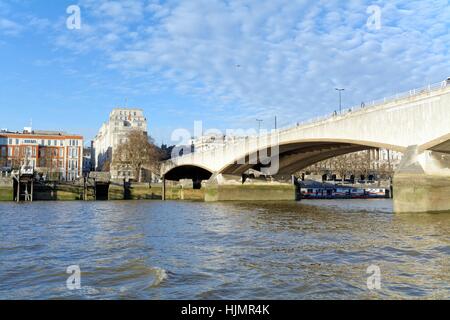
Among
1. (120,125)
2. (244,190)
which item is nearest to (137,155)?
(244,190)

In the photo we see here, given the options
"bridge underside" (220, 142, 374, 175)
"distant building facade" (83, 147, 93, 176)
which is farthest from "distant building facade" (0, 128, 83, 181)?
"bridge underside" (220, 142, 374, 175)

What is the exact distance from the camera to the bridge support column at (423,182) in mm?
22172

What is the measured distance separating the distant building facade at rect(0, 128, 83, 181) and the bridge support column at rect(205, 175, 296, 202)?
43177mm

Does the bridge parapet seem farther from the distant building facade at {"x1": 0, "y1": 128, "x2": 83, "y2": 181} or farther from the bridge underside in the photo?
the distant building facade at {"x1": 0, "y1": 128, "x2": 83, "y2": 181}

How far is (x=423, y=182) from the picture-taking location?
72.5 ft

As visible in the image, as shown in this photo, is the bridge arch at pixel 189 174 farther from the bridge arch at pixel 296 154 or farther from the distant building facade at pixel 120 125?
the distant building facade at pixel 120 125

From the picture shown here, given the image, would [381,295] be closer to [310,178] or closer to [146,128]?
[310,178]

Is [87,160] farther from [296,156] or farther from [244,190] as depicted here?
[296,156]

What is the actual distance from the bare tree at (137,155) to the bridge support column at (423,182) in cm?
4813

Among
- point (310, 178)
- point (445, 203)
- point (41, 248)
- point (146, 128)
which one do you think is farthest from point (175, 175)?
point (41, 248)

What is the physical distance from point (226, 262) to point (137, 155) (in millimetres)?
58002

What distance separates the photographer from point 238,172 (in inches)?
1815

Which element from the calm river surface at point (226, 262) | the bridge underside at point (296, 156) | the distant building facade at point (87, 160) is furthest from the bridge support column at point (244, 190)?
the distant building facade at point (87, 160)

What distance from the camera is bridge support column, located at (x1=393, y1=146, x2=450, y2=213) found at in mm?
22172
